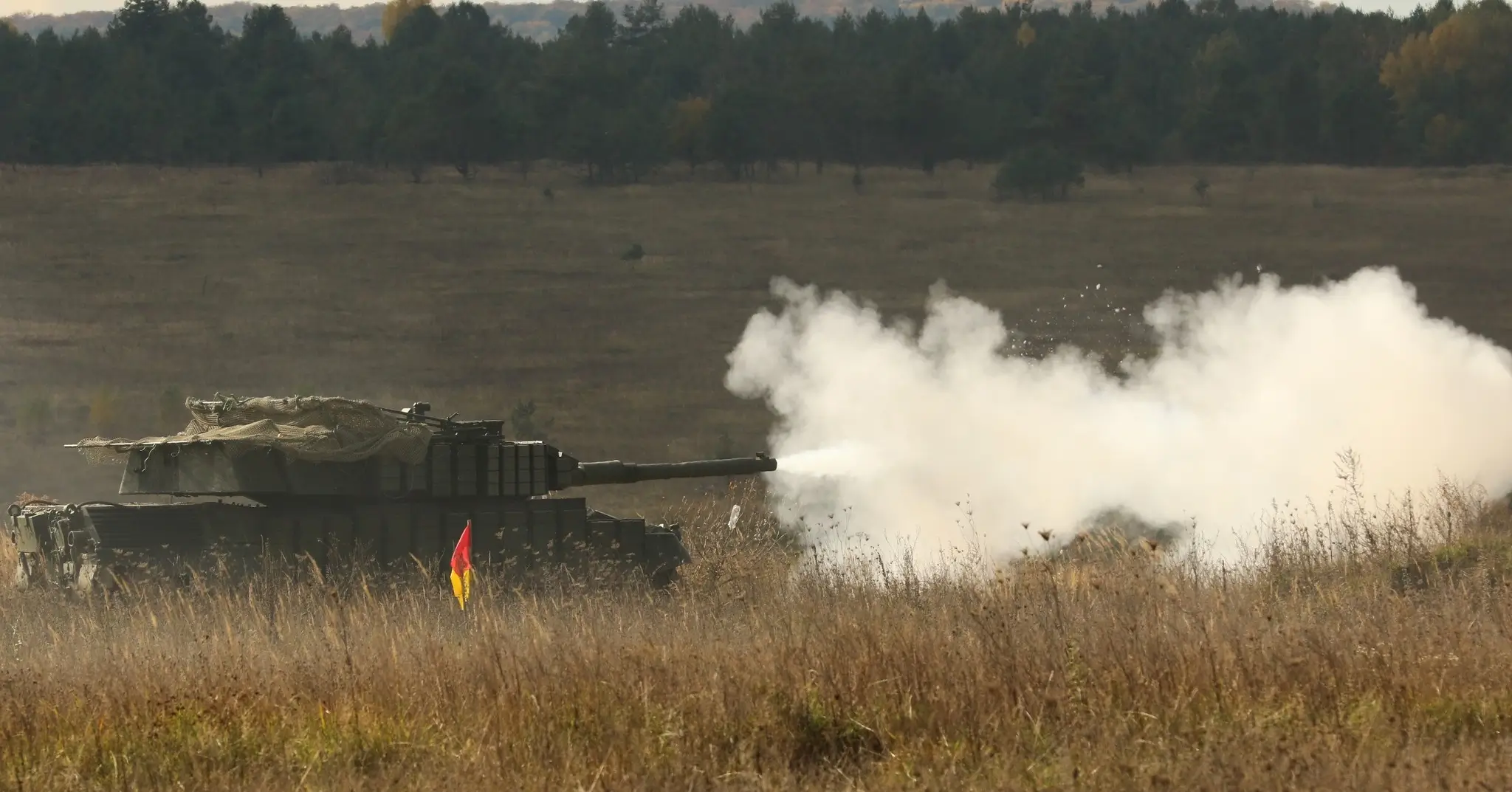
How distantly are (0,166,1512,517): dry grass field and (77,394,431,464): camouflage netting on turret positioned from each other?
851 inches

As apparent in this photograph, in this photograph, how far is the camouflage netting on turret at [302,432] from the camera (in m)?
17.4

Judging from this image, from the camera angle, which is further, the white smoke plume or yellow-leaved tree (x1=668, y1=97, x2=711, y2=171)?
yellow-leaved tree (x1=668, y1=97, x2=711, y2=171)

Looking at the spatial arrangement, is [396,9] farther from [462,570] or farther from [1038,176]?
[462,570]

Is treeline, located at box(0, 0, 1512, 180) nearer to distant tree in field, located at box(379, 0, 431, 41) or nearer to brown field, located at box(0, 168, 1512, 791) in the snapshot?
distant tree in field, located at box(379, 0, 431, 41)

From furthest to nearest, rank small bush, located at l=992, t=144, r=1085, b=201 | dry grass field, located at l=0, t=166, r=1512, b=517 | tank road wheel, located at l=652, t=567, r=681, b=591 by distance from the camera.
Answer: small bush, located at l=992, t=144, r=1085, b=201
dry grass field, located at l=0, t=166, r=1512, b=517
tank road wheel, located at l=652, t=567, r=681, b=591

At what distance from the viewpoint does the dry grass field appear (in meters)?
48.2

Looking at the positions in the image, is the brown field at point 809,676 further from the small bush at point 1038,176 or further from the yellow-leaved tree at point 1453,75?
the yellow-leaved tree at point 1453,75

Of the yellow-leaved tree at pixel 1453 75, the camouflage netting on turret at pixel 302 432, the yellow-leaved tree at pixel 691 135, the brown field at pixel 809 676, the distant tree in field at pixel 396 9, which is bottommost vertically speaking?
the brown field at pixel 809 676

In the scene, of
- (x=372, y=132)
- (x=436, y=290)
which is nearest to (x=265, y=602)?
(x=436, y=290)

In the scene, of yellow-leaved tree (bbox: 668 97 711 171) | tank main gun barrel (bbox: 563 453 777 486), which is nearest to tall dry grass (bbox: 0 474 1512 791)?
tank main gun barrel (bbox: 563 453 777 486)

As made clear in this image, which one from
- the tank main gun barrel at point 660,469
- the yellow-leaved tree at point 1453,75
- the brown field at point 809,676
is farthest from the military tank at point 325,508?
the yellow-leaved tree at point 1453,75

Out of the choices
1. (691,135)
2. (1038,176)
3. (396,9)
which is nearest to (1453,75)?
(1038,176)

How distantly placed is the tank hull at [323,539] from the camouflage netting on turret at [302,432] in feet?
2.08

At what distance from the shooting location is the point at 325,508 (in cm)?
1825
